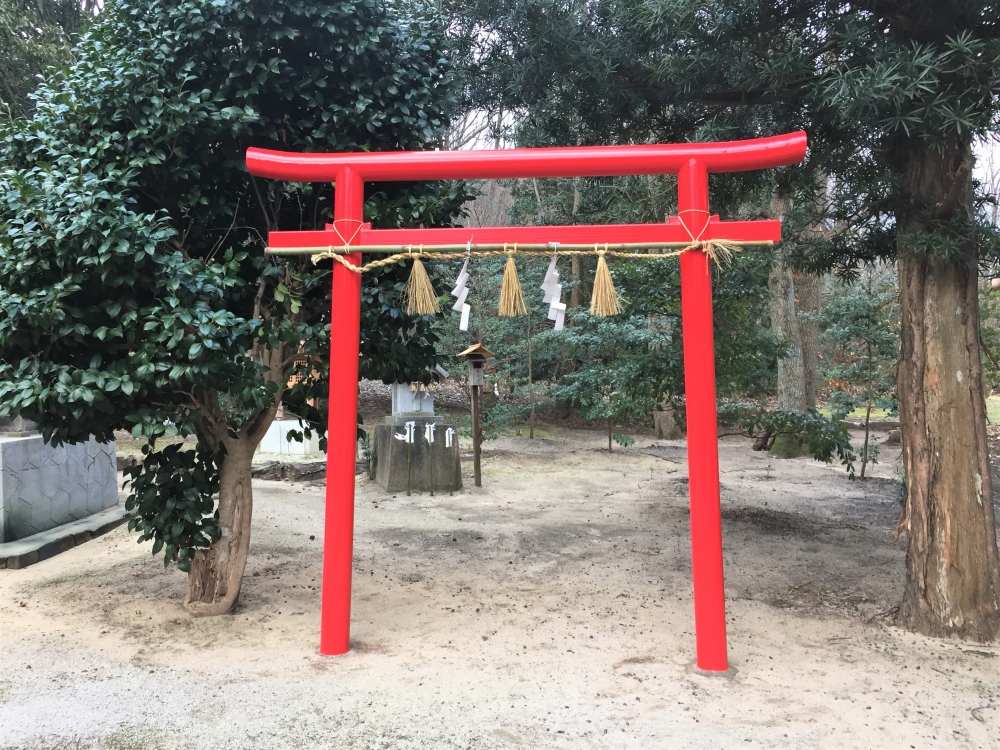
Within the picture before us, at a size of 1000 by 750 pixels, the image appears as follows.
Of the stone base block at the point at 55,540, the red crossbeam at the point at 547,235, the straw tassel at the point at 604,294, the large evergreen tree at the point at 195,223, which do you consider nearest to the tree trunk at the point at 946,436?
the red crossbeam at the point at 547,235

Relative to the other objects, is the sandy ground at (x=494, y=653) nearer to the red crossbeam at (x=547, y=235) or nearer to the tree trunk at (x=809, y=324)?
the red crossbeam at (x=547, y=235)

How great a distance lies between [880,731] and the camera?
9.09 feet

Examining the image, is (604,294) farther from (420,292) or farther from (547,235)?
(420,292)

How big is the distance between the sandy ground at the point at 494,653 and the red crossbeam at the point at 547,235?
2.12m

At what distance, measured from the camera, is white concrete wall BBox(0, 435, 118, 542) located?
18.0 feet

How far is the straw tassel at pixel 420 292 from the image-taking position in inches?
136

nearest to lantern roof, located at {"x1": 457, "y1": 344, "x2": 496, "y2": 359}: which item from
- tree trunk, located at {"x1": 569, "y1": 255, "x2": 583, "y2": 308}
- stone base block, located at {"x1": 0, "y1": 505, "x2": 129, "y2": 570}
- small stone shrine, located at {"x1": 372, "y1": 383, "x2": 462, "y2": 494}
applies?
small stone shrine, located at {"x1": 372, "y1": 383, "x2": 462, "y2": 494}

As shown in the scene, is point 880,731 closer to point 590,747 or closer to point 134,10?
point 590,747

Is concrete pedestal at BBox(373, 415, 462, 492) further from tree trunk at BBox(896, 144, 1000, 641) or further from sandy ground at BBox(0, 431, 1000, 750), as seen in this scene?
tree trunk at BBox(896, 144, 1000, 641)

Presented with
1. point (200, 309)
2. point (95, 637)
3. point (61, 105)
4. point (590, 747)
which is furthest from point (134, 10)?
point (590, 747)

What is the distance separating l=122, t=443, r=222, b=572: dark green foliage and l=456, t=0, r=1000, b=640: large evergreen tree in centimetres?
316

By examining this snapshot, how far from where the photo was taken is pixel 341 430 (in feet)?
11.6

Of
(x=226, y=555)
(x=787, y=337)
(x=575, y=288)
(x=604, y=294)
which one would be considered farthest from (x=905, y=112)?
(x=575, y=288)

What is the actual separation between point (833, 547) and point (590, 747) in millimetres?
4041
